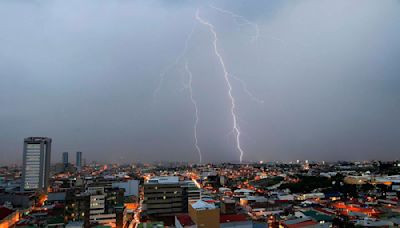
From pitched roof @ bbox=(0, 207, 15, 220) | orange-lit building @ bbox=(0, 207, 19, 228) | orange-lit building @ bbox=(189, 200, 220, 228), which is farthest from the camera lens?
pitched roof @ bbox=(0, 207, 15, 220)

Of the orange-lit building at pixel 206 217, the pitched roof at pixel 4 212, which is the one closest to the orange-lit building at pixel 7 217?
the pitched roof at pixel 4 212

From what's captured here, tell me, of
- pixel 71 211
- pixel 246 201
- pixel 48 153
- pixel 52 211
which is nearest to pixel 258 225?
pixel 246 201

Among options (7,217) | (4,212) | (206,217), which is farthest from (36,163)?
(206,217)

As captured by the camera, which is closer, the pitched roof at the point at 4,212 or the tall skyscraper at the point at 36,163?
the pitched roof at the point at 4,212

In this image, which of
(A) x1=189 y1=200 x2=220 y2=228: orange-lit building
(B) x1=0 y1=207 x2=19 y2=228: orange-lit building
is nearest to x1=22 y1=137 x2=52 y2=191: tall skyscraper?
(B) x1=0 y1=207 x2=19 y2=228: orange-lit building

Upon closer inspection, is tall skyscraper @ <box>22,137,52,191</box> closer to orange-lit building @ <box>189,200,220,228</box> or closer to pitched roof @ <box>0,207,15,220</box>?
pitched roof @ <box>0,207,15,220</box>

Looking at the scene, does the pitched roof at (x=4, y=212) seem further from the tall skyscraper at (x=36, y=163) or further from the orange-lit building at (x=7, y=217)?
the tall skyscraper at (x=36, y=163)

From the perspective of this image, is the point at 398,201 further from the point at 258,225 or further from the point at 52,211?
the point at 52,211

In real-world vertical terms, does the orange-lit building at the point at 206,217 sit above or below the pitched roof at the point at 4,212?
above

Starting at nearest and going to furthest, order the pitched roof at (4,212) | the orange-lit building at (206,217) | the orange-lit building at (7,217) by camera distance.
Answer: the orange-lit building at (206,217), the orange-lit building at (7,217), the pitched roof at (4,212)
